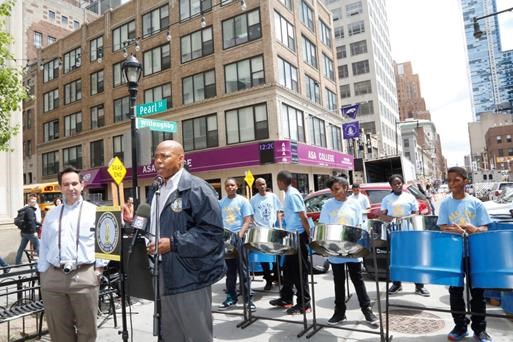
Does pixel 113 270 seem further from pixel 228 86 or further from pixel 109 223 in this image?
→ pixel 228 86

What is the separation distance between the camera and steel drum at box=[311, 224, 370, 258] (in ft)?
13.9

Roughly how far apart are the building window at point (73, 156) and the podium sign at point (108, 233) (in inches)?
1268

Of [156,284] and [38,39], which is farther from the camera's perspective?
[38,39]

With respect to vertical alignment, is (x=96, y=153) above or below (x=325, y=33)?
below

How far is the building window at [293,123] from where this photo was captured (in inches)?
930

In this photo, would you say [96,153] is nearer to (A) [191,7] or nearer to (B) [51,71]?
(B) [51,71]

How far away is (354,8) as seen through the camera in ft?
190

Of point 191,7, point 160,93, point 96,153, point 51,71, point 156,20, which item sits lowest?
point 96,153

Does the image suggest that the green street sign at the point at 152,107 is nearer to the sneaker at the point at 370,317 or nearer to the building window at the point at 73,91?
the sneaker at the point at 370,317

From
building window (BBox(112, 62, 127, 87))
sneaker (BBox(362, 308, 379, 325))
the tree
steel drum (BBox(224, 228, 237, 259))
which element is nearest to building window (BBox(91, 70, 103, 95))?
building window (BBox(112, 62, 127, 87))

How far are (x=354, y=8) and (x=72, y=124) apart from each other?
45168 millimetres

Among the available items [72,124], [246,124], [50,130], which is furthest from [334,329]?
[50,130]

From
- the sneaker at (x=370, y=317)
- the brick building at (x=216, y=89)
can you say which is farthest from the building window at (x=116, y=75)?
the sneaker at (x=370, y=317)

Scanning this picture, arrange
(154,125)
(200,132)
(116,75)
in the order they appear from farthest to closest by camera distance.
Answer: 1. (116,75)
2. (200,132)
3. (154,125)
